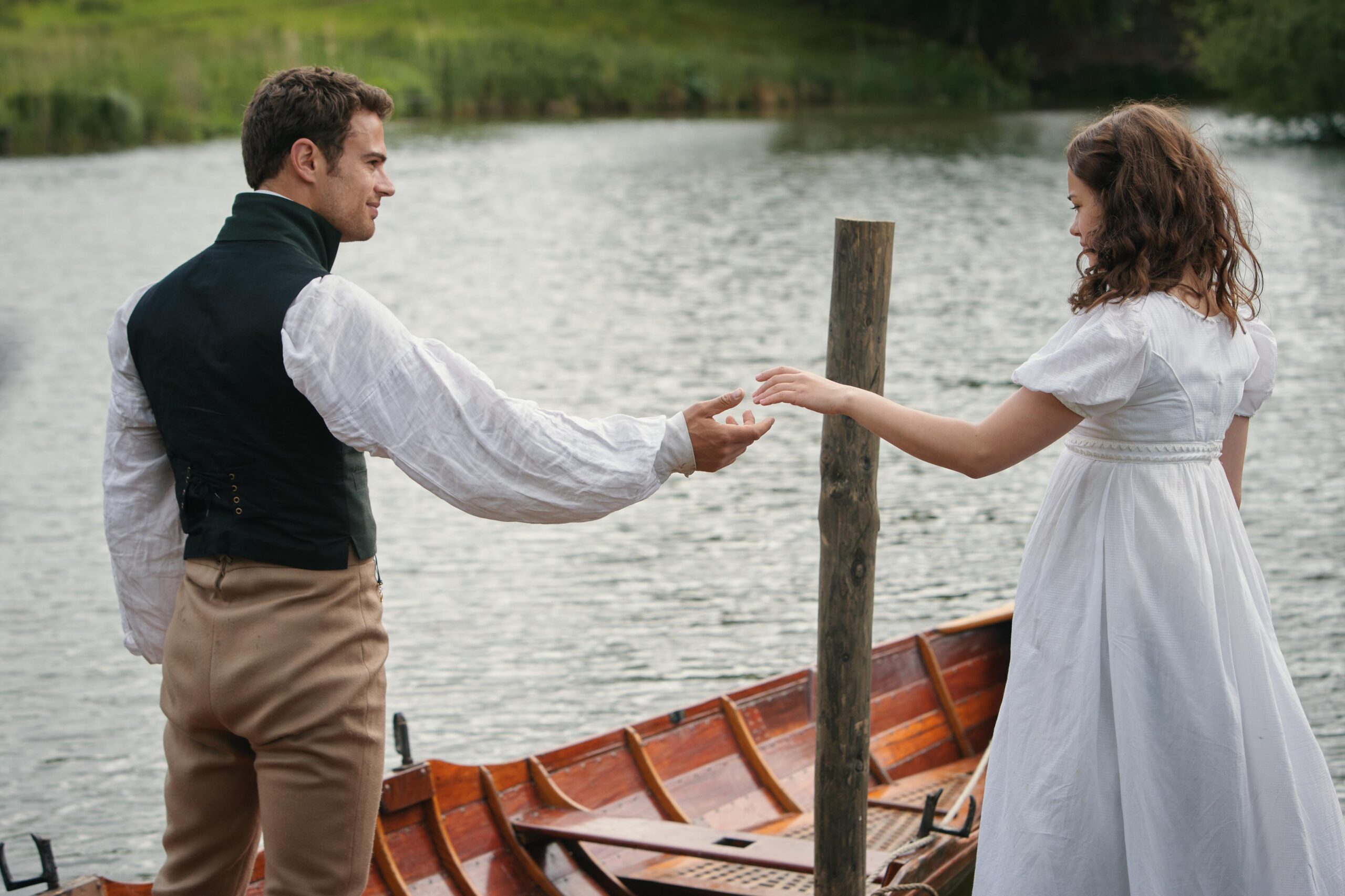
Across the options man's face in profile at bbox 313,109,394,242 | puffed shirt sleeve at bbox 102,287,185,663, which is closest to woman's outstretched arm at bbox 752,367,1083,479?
man's face in profile at bbox 313,109,394,242

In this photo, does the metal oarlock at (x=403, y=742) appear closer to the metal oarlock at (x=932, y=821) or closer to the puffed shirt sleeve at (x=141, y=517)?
the puffed shirt sleeve at (x=141, y=517)

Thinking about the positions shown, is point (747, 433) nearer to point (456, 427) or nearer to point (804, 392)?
point (804, 392)

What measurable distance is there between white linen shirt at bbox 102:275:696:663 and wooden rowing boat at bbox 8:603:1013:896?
117 cm

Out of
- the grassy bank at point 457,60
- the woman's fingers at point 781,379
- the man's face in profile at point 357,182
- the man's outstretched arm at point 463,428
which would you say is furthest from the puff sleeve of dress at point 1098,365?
the grassy bank at point 457,60

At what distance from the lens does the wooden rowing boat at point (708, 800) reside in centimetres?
446

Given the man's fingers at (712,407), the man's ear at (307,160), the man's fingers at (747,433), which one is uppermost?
the man's ear at (307,160)

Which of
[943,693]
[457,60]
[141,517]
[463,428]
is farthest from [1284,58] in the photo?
[141,517]

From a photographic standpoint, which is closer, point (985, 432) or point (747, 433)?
point (985, 432)

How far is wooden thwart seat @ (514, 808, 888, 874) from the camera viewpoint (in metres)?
4.37

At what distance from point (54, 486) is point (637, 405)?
5.37m

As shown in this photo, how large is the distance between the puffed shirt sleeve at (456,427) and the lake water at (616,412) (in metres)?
4.62

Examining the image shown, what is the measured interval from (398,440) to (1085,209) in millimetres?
1424

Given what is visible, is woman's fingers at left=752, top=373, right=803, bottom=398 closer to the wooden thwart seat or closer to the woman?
the woman

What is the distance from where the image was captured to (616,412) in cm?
1515
